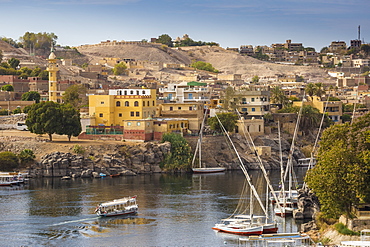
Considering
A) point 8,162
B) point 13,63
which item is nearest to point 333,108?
point 8,162

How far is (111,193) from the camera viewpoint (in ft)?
206

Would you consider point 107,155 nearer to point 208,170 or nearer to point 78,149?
point 78,149

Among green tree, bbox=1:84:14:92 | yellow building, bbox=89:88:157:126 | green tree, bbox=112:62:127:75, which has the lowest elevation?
yellow building, bbox=89:88:157:126

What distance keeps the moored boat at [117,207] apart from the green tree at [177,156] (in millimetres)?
20687

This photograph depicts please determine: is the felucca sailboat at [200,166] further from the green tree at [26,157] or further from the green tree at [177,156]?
the green tree at [26,157]

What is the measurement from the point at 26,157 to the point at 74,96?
28.6 meters

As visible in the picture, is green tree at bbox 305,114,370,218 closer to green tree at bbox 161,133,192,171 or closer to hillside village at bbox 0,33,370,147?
hillside village at bbox 0,33,370,147

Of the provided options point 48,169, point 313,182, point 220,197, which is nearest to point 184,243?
point 313,182

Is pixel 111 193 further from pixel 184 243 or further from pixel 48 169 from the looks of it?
pixel 184 243

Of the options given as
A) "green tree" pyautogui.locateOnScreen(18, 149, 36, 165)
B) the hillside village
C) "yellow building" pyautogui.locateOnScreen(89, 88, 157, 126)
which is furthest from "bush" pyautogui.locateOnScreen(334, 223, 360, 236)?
"yellow building" pyautogui.locateOnScreen(89, 88, 157, 126)

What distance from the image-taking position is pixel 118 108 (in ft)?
285

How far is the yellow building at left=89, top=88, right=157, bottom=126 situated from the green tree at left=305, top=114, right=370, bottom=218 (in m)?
40.9

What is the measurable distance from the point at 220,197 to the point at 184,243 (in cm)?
1506

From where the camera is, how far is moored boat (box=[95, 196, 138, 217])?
5478 centimetres
